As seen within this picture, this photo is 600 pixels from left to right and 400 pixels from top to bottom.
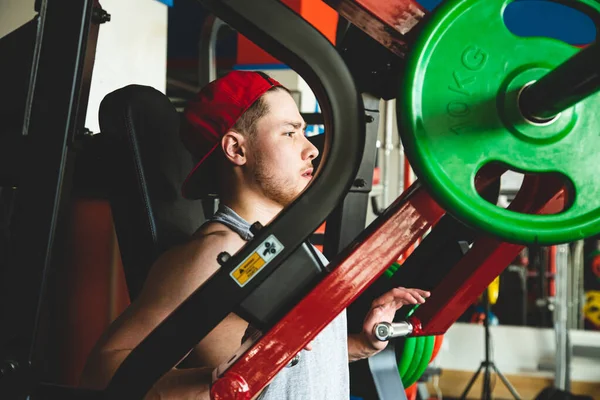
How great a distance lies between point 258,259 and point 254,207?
0.47 m

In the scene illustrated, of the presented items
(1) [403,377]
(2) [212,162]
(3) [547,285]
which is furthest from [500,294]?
(2) [212,162]

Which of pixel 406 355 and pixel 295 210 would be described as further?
pixel 406 355

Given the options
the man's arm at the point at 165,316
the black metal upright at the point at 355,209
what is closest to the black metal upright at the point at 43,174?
the man's arm at the point at 165,316

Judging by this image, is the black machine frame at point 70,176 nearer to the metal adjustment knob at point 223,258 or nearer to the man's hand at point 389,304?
the metal adjustment knob at point 223,258

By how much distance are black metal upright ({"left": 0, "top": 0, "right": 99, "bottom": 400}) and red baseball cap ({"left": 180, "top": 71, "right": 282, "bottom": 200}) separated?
374 mm

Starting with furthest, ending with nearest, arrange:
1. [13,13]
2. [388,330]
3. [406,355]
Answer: [13,13] < [406,355] < [388,330]

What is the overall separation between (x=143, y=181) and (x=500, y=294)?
4511 mm

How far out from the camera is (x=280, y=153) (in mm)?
1222

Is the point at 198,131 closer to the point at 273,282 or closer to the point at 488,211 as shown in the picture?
the point at 273,282

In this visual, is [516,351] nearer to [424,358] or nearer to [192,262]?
[424,358]

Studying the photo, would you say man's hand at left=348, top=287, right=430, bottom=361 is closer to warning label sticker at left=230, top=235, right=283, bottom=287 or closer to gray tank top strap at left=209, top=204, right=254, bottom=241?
gray tank top strap at left=209, top=204, right=254, bottom=241

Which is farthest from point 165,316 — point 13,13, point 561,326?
point 561,326

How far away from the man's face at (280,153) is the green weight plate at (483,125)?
51cm

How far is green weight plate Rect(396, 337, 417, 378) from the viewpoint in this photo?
152cm
